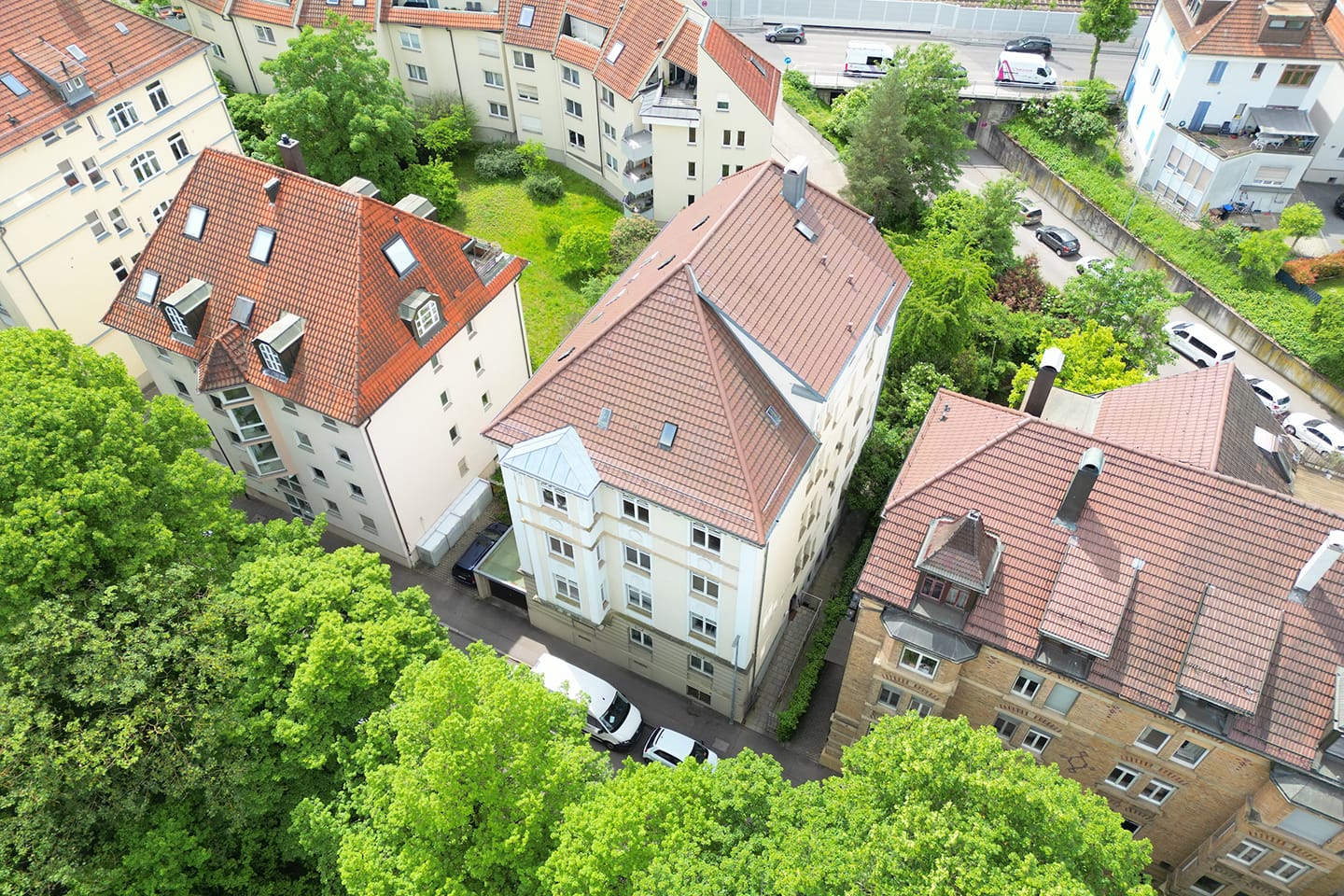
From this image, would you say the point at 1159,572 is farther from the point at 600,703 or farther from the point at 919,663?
the point at 600,703

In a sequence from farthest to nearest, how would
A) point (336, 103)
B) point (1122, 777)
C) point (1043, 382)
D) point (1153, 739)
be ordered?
1. point (336, 103)
2. point (1043, 382)
3. point (1122, 777)
4. point (1153, 739)

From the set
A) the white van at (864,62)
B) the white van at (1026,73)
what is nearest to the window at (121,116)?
the white van at (864,62)

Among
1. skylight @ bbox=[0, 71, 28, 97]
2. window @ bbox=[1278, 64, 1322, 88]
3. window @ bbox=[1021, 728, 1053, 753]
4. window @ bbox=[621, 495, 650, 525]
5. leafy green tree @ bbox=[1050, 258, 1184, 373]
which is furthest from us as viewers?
window @ bbox=[1278, 64, 1322, 88]

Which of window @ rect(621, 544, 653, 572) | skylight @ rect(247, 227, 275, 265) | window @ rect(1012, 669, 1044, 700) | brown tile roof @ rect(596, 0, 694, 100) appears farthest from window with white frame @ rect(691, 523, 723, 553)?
brown tile roof @ rect(596, 0, 694, 100)

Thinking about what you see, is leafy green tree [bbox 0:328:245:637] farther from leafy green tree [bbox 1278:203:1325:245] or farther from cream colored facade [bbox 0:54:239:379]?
leafy green tree [bbox 1278:203:1325:245]

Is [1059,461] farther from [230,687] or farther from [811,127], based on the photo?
[811,127]

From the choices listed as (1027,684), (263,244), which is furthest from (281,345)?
(1027,684)

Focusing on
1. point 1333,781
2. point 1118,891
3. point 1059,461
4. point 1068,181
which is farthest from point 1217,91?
point 1118,891
